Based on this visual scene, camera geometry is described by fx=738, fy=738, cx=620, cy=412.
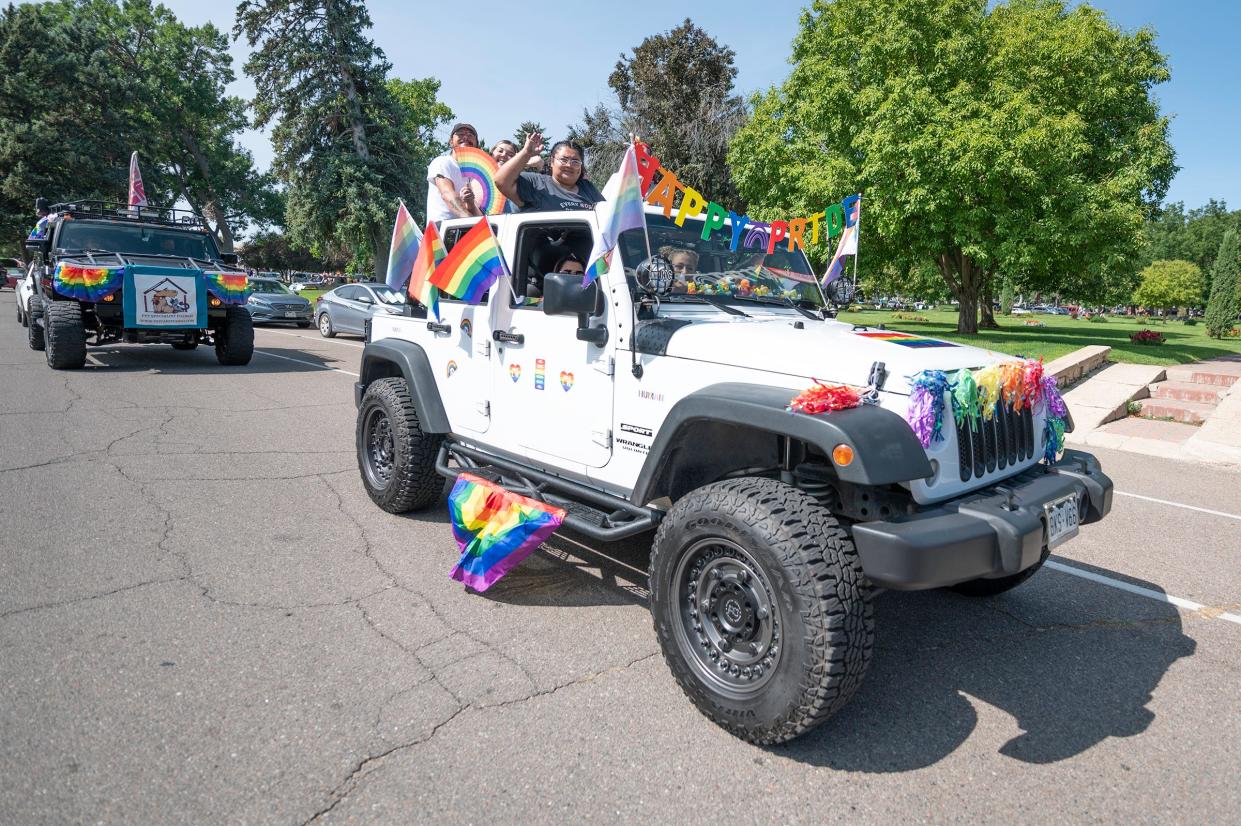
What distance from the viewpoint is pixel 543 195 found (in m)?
4.69

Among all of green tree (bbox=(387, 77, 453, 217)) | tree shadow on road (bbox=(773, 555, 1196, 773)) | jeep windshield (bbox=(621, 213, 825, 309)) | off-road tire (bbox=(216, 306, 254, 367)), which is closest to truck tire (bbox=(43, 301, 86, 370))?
off-road tire (bbox=(216, 306, 254, 367))

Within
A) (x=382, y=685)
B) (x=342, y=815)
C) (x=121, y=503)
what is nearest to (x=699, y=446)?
(x=382, y=685)

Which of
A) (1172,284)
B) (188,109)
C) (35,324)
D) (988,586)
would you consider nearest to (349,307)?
(35,324)

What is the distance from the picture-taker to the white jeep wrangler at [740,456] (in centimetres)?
256

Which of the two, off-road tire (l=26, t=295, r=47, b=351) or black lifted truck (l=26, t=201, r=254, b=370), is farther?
off-road tire (l=26, t=295, r=47, b=351)

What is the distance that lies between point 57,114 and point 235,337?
117ft

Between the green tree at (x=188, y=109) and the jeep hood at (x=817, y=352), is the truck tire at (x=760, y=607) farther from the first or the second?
the green tree at (x=188, y=109)

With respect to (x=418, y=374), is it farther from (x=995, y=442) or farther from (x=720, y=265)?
(x=995, y=442)

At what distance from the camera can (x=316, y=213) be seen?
28016mm

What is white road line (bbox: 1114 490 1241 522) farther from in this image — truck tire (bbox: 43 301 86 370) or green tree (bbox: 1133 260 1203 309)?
green tree (bbox: 1133 260 1203 309)

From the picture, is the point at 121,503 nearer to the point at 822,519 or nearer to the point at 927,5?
the point at 822,519

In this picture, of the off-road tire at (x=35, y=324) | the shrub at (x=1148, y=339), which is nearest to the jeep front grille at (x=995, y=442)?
the off-road tire at (x=35, y=324)

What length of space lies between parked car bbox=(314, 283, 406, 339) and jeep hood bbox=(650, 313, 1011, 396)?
51.7 feet

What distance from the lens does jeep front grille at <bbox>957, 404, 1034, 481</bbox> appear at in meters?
2.94
